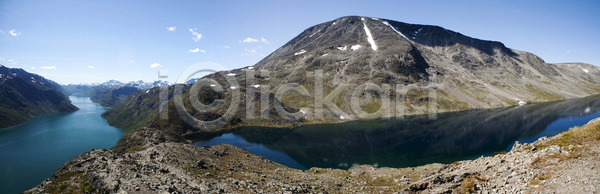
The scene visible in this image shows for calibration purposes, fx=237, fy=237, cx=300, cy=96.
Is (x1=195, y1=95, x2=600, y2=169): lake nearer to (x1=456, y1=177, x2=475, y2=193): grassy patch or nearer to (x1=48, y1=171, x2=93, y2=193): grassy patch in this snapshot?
(x1=48, y1=171, x2=93, y2=193): grassy patch

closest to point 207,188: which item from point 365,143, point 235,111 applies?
point 365,143

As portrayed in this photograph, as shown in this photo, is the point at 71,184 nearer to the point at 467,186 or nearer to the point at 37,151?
the point at 467,186

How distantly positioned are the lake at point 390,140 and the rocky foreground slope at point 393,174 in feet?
88.0

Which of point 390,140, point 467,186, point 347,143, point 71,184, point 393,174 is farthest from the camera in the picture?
point 390,140

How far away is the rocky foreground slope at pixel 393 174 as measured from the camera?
52.5ft

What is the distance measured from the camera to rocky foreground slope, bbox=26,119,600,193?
52.5 ft

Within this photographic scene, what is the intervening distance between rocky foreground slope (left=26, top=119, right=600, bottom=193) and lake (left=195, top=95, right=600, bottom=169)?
26832mm

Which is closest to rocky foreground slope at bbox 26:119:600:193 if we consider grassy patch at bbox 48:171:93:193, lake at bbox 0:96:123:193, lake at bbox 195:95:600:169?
grassy patch at bbox 48:171:93:193

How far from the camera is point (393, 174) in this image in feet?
170

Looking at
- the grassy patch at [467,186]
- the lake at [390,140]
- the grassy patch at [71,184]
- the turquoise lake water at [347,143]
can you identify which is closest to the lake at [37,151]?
the turquoise lake water at [347,143]

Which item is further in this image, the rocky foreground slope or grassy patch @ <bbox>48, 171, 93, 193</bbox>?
grassy patch @ <bbox>48, 171, 93, 193</bbox>

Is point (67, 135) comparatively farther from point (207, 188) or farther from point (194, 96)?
point (207, 188)

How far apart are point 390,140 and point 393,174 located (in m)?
58.0

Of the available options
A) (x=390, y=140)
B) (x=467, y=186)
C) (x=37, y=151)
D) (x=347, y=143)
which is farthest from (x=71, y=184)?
(x=37, y=151)
